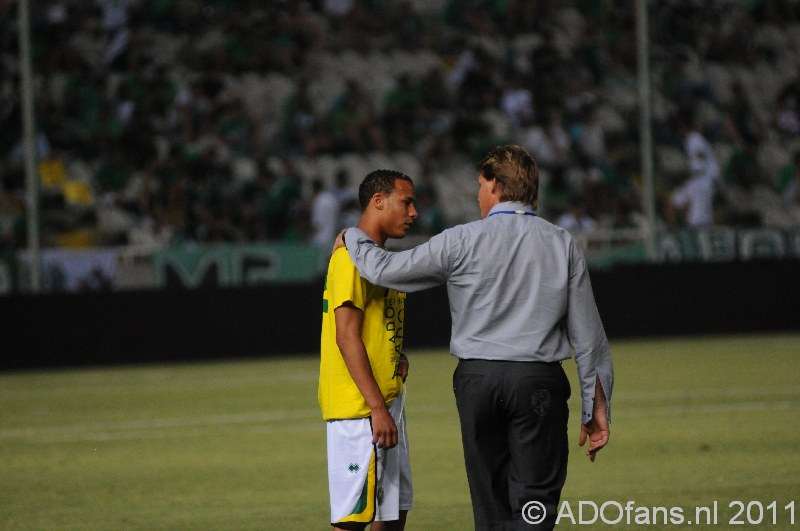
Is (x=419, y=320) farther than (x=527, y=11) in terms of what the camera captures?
No

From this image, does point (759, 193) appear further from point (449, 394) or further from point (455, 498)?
point (455, 498)

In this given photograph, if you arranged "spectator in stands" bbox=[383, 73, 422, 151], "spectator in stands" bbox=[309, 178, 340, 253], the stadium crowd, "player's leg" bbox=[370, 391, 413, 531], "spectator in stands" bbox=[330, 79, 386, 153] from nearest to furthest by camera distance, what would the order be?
"player's leg" bbox=[370, 391, 413, 531]
"spectator in stands" bbox=[309, 178, 340, 253]
the stadium crowd
"spectator in stands" bbox=[330, 79, 386, 153]
"spectator in stands" bbox=[383, 73, 422, 151]

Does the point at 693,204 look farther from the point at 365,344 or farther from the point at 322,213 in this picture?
the point at 365,344

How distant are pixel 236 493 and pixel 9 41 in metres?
17.5

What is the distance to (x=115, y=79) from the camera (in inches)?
997

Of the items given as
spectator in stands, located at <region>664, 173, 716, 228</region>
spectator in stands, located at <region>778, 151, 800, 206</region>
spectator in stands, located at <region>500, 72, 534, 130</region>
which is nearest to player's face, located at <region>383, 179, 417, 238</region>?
spectator in stands, located at <region>664, 173, 716, 228</region>

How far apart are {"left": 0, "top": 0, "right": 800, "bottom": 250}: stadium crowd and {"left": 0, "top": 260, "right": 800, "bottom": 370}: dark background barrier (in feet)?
8.74

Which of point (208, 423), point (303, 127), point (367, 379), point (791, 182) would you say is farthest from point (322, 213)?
point (367, 379)

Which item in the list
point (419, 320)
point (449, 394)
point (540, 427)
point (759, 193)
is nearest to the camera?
point (540, 427)

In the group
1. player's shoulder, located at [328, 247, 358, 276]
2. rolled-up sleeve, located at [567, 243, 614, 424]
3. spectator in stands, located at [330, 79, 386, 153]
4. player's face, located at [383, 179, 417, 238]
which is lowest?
rolled-up sleeve, located at [567, 243, 614, 424]

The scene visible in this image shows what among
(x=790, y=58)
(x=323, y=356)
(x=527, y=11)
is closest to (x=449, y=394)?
(x=323, y=356)

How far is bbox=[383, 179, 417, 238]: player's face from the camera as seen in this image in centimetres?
559
